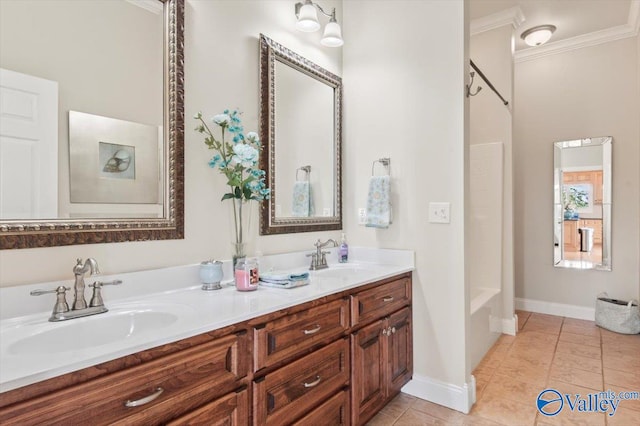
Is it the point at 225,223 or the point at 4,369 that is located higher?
the point at 225,223

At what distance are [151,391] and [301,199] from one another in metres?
1.44

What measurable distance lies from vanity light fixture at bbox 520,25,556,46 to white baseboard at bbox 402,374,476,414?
130 inches

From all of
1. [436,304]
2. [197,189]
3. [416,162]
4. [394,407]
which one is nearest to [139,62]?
[197,189]

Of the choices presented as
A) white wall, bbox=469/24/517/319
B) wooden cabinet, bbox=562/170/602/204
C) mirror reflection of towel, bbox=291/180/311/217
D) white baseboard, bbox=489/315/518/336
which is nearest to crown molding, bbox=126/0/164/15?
mirror reflection of towel, bbox=291/180/311/217

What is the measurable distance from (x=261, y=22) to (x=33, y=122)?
1.24 metres

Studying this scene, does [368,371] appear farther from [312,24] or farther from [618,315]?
[618,315]

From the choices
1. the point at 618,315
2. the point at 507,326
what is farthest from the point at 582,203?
the point at 507,326

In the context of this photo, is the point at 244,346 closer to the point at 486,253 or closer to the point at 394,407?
the point at 394,407

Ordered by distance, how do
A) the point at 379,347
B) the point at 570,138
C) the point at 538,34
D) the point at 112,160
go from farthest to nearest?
the point at 570,138, the point at 538,34, the point at 379,347, the point at 112,160

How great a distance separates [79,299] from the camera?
1177mm

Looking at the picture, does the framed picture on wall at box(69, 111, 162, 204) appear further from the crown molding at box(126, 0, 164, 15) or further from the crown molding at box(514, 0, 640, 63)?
the crown molding at box(514, 0, 640, 63)

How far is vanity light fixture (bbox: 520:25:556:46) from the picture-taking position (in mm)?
3426

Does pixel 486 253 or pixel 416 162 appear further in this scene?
pixel 486 253

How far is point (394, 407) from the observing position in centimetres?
208
